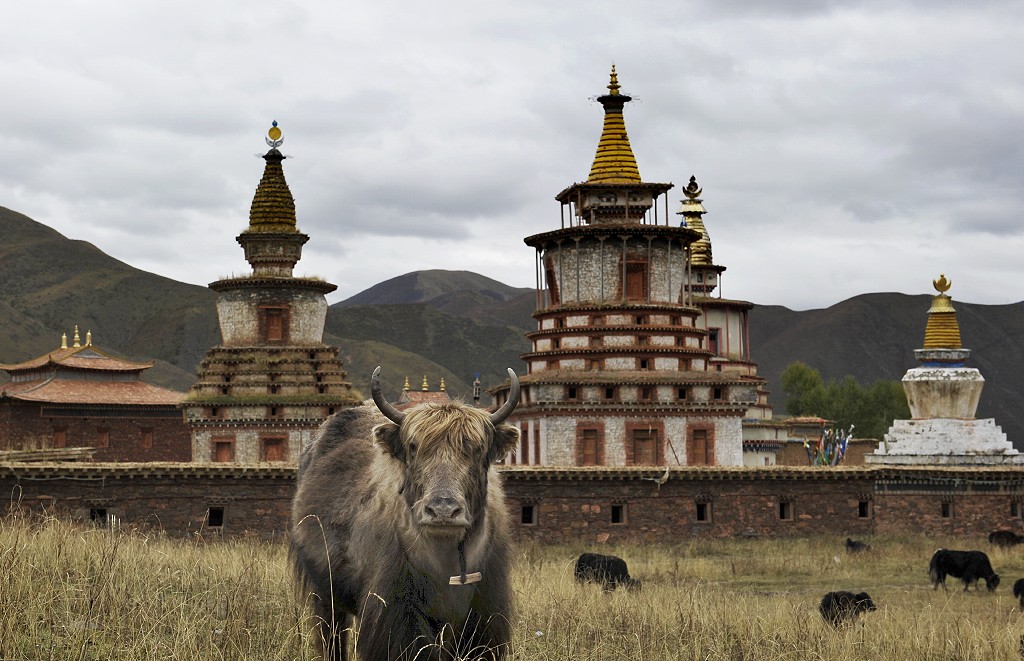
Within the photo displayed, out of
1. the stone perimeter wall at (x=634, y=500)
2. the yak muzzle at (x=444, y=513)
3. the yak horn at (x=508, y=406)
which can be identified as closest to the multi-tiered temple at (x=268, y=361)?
the stone perimeter wall at (x=634, y=500)

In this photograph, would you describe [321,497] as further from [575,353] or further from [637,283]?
[637,283]

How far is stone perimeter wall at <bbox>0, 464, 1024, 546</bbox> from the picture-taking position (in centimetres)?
3098

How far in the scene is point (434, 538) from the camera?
715 cm

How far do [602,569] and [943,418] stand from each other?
62.8ft

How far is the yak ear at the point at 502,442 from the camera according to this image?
7648mm

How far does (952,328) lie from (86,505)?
29242mm

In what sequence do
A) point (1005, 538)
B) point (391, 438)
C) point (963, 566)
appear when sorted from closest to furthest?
point (391, 438) < point (963, 566) < point (1005, 538)

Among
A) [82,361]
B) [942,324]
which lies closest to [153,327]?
[82,361]

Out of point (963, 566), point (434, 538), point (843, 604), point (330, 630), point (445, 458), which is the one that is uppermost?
point (445, 458)

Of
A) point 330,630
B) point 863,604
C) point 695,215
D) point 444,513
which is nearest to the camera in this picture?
point 444,513

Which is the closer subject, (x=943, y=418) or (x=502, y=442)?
(x=502, y=442)

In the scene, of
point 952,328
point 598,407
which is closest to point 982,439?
point 952,328

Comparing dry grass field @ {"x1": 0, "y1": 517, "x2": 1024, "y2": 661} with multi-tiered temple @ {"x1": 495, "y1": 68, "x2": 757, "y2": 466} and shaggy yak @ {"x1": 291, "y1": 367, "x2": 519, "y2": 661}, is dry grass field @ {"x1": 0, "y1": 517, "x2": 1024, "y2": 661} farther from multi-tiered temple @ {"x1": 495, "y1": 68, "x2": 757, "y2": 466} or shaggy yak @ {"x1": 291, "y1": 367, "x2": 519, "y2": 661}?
multi-tiered temple @ {"x1": 495, "y1": 68, "x2": 757, "y2": 466}

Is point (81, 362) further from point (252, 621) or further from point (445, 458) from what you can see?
point (445, 458)
